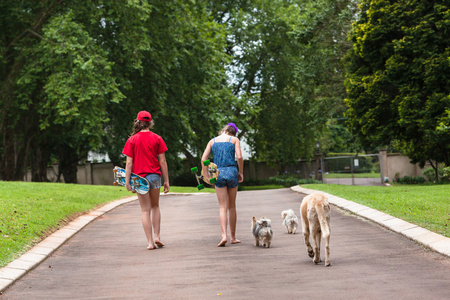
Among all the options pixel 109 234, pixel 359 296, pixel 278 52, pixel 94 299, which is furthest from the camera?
pixel 278 52

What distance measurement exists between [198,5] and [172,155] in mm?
7941

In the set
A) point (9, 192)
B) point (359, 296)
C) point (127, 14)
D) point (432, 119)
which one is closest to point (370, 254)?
point (359, 296)

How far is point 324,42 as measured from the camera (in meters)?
33.2

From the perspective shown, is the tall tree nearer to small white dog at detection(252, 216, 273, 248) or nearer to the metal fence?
small white dog at detection(252, 216, 273, 248)

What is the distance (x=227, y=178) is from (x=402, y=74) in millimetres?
16103

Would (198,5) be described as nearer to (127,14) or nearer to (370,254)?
(127,14)

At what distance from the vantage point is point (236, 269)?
8.09 m

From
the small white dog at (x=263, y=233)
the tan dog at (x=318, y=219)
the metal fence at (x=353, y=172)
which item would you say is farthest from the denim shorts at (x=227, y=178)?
the metal fence at (x=353, y=172)

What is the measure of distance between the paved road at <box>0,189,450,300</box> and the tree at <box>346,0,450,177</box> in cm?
1249

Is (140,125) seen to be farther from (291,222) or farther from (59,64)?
(59,64)

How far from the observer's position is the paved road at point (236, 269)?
6.72 metres

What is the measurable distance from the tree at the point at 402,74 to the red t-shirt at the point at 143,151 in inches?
581

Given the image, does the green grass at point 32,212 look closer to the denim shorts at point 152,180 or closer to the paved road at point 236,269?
the paved road at point 236,269

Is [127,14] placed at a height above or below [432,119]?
above
